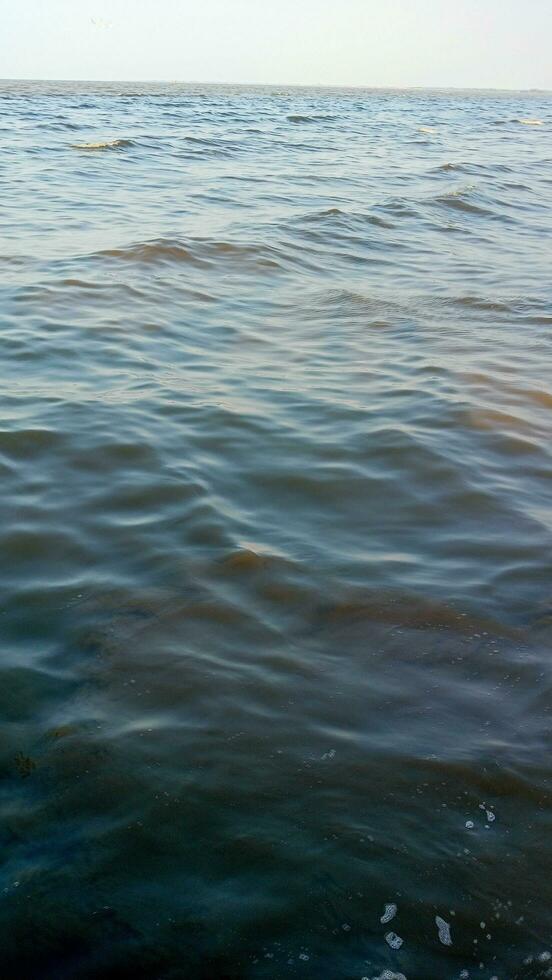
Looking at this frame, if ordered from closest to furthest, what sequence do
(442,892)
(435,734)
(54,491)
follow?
(442,892) → (435,734) → (54,491)

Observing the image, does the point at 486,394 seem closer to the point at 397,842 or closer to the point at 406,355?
the point at 406,355

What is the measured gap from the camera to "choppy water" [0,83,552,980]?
6.54 ft

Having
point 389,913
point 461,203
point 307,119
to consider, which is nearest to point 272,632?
point 389,913

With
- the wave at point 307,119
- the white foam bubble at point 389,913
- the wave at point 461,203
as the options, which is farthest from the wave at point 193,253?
the wave at point 307,119

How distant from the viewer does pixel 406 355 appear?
6078 mm

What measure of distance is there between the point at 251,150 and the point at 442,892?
19089mm

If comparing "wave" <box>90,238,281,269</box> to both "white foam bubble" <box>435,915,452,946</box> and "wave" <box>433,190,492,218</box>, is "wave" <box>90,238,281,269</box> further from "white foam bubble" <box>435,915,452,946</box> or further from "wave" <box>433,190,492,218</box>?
"white foam bubble" <box>435,915,452,946</box>

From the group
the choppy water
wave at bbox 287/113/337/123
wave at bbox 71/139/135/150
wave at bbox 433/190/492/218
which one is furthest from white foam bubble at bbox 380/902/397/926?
wave at bbox 287/113/337/123

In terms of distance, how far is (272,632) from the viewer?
117 inches

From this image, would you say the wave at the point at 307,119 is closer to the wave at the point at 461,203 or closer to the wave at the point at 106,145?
the wave at the point at 106,145

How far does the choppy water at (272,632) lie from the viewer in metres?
1.99

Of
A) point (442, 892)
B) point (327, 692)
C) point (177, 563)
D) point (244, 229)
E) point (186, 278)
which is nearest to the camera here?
point (442, 892)

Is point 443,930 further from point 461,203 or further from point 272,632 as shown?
point 461,203

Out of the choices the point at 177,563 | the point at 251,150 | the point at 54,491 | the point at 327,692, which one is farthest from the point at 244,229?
the point at 251,150
